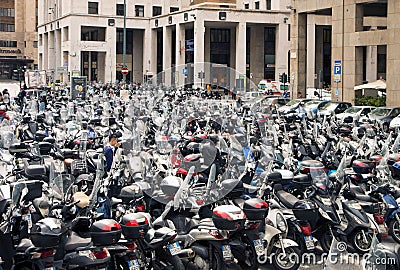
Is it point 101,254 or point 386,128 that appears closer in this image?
point 101,254

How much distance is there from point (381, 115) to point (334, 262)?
23.9 m

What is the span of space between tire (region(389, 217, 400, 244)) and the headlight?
211 cm

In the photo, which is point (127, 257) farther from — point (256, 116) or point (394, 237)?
point (256, 116)

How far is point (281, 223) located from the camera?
871cm

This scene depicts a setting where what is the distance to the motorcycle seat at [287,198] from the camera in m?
9.43

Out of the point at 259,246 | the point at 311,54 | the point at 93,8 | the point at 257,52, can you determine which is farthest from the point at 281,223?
the point at 93,8

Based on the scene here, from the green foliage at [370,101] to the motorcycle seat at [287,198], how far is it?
29.3m

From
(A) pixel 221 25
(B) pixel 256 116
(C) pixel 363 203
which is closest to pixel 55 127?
(B) pixel 256 116

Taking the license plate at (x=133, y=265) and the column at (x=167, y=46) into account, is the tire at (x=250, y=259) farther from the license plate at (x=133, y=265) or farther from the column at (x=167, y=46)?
the column at (x=167, y=46)

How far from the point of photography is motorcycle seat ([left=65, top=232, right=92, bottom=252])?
24.3ft

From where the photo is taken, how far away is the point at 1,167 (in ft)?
40.3

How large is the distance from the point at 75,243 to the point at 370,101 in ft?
109

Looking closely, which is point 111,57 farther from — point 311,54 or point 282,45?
point 311,54

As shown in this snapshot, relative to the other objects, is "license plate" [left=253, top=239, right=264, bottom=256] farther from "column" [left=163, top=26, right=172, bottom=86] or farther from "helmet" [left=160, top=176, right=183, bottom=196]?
"column" [left=163, top=26, right=172, bottom=86]
